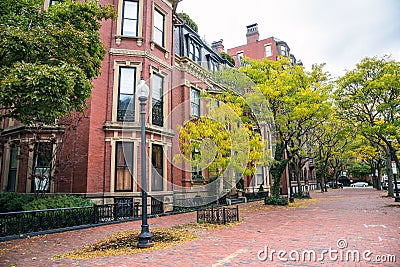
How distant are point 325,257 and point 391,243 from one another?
2502 mm

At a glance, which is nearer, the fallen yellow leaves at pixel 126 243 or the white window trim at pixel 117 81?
the fallen yellow leaves at pixel 126 243

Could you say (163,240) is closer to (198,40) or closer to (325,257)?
(325,257)

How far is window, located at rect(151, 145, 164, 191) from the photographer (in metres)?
16.4

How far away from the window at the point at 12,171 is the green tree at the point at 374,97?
2070cm

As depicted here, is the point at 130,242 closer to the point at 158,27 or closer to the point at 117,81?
the point at 117,81

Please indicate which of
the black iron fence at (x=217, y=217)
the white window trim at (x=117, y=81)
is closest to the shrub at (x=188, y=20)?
the white window trim at (x=117, y=81)

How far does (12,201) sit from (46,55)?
7.37 metres

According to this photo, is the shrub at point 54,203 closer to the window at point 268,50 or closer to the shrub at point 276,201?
the shrub at point 276,201

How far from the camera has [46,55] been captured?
339 inches

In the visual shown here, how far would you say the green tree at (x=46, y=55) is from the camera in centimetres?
725

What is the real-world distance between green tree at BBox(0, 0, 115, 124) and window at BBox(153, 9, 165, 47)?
7695 mm

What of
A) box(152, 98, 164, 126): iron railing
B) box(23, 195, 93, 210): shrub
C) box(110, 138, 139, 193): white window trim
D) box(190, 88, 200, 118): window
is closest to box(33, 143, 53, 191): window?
box(23, 195, 93, 210): shrub

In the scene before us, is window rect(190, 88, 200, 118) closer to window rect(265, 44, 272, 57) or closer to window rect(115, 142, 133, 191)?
window rect(115, 142, 133, 191)

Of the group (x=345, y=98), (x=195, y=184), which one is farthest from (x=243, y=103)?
(x=345, y=98)
